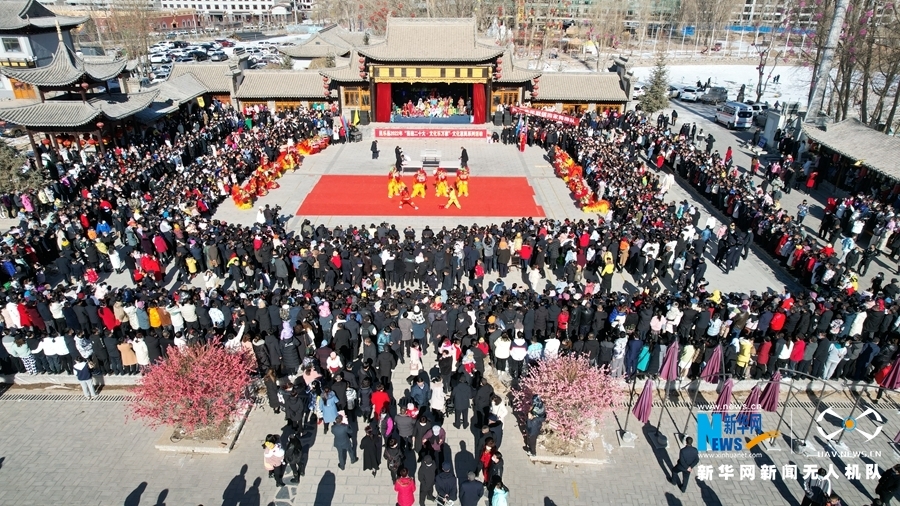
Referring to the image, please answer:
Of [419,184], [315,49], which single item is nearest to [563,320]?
[419,184]

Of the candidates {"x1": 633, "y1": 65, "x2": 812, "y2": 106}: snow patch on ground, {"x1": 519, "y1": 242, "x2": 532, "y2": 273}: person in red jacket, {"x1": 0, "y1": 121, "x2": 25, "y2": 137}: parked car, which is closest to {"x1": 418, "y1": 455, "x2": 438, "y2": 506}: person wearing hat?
{"x1": 519, "y1": 242, "x2": 532, "y2": 273}: person in red jacket

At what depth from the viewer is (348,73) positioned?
35.9 m

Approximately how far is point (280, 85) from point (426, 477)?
3455 centimetres

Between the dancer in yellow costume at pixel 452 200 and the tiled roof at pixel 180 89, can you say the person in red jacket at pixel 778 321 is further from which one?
the tiled roof at pixel 180 89

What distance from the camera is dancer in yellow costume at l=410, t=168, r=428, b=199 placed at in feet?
75.0

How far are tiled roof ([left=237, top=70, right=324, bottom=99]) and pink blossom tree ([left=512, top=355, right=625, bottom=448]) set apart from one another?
32.2 m

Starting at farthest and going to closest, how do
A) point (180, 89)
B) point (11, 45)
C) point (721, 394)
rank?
1. point (11, 45)
2. point (180, 89)
3. point (721, 394)

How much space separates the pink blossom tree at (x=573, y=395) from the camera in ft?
31.3

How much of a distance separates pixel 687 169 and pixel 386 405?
20872 millimetres

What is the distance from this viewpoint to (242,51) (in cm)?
7144

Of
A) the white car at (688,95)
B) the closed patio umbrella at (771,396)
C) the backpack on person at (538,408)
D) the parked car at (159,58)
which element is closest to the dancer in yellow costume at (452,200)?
the backpack on person at (538,408)

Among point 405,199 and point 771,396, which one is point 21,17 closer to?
point 405,199

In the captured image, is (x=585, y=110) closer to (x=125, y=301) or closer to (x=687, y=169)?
(x=687, y=169)

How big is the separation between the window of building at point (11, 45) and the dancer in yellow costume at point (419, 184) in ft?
131
